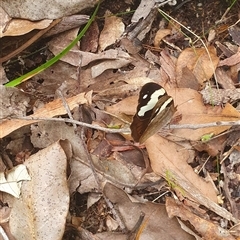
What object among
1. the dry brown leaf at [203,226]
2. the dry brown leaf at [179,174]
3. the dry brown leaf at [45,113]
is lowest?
the dry brown leaf at [203,226]

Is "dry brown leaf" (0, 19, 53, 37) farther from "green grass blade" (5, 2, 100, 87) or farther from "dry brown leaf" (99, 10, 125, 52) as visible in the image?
"dry brown leaf" (99, 10, 125, 52)

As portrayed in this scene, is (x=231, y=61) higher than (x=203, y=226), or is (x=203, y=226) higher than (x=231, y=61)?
(x=231, y=61)

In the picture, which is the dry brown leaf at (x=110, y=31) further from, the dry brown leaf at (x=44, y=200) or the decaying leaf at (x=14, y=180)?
the decaying leaf at (x=14, y=180)

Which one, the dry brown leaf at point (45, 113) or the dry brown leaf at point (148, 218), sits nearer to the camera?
the dry brown leaf at point (148, 218)

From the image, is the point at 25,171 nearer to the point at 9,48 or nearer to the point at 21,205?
the point at 21,205

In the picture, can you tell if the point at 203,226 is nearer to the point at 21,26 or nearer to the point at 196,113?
the point at 196,113

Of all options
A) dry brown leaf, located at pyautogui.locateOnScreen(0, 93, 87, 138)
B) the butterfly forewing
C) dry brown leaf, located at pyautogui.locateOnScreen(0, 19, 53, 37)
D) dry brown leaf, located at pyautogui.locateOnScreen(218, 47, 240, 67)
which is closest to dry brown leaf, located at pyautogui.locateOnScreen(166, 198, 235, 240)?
the butterfly forewing

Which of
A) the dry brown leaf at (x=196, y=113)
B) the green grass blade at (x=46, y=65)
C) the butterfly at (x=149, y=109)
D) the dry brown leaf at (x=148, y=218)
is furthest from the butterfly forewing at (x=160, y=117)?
the green grass blade at (x=46, y=65)

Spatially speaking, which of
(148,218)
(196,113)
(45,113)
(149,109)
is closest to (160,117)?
(149,109)
